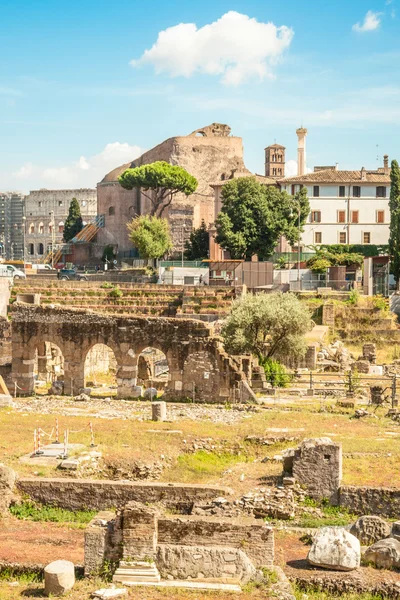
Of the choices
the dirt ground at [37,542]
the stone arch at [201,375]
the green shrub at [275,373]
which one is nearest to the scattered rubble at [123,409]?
the stone arch at [201,375]

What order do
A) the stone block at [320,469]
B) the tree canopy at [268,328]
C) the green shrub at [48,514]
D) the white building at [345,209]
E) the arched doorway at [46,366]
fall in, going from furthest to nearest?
1. the white building at [345,209]
2. the arched doorway at [46,366]
3. the tree canopy at [268,328]
4. the stone block at [320,469]
5. the green shrub at [48,514]

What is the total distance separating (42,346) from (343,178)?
36.8m

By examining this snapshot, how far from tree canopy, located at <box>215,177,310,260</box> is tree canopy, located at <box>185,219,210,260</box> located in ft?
32.8

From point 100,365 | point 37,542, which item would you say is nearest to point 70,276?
point 100,365

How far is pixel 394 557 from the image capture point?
14.5 metres

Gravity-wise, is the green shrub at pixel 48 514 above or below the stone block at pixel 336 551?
below

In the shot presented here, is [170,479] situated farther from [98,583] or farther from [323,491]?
[98,583]

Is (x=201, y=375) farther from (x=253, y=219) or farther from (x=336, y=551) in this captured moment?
(x=253, y=219)

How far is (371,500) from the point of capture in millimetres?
18031

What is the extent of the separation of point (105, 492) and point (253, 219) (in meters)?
47.0

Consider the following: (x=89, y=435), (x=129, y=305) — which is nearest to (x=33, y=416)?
(x=89, y=435)

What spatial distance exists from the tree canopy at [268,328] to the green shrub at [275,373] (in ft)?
2.08

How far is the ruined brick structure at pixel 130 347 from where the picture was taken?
32.1 metres

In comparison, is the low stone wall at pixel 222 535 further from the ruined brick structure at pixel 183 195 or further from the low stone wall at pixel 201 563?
the ruined brick structure at pixel 183 195
